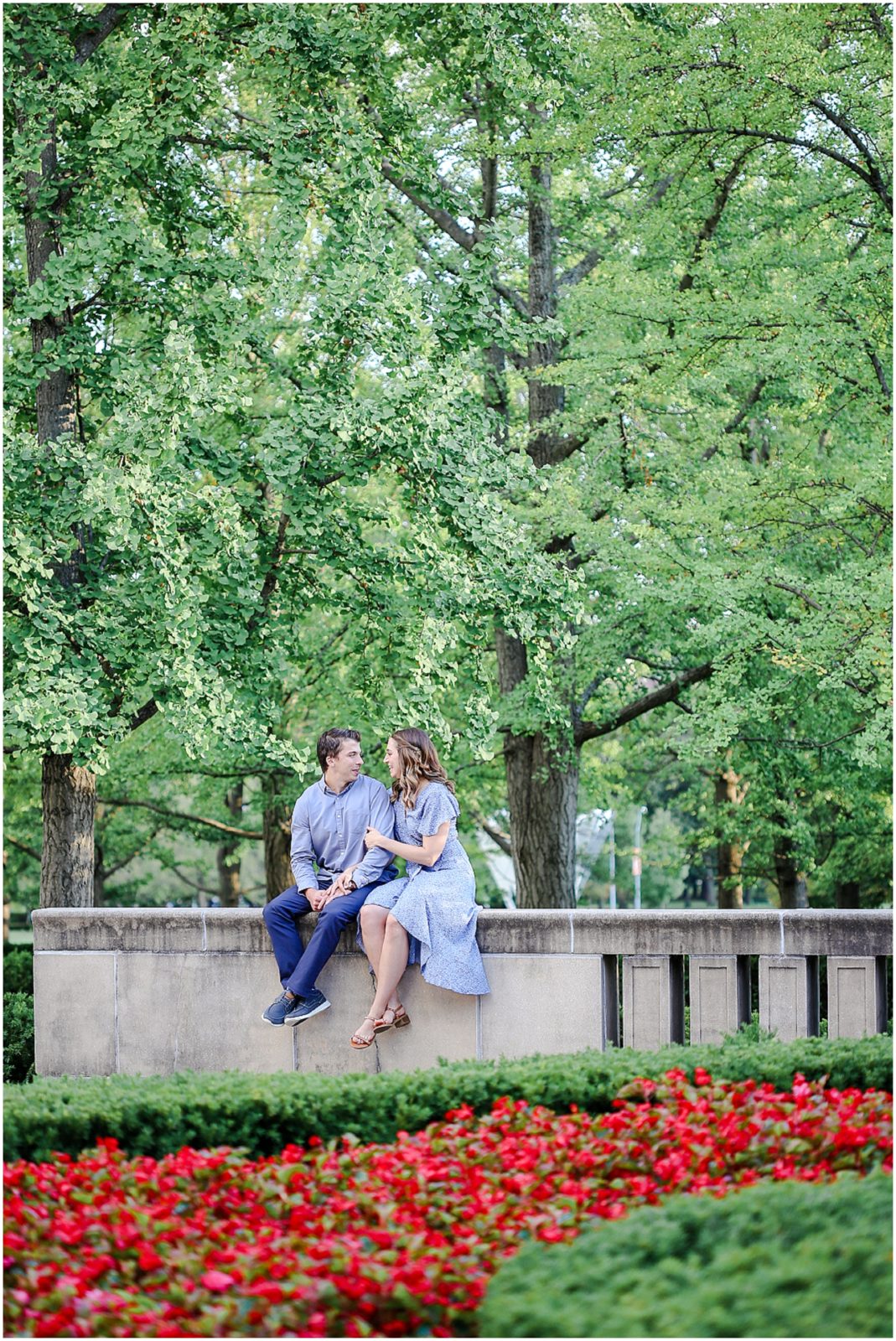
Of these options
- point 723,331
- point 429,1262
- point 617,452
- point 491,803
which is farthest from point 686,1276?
point 491,803

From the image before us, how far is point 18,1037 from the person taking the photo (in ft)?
38.1

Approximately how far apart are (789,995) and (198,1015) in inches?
120

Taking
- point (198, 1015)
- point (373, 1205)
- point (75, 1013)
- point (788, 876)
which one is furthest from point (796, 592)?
point (373, 1205)

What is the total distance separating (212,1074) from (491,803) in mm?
14740

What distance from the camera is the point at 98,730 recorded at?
32.1 ft

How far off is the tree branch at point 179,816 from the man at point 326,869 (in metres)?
13.1

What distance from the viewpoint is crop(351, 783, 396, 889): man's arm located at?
275 inches

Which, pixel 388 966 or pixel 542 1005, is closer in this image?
pixel 388 966

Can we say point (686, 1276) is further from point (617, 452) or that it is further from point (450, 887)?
point (617, 452)

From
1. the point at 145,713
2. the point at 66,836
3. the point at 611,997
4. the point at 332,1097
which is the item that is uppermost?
the point at 145,713

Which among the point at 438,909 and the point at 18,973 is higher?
the point at 438,909

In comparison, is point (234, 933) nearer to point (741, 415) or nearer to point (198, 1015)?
point (198, 1015)

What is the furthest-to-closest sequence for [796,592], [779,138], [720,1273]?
[796,592] → [779,138] → [720,1273]

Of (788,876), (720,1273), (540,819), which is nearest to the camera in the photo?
(720,1273)
